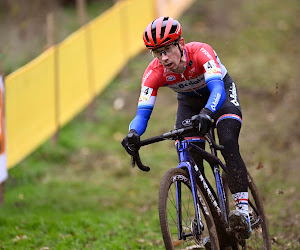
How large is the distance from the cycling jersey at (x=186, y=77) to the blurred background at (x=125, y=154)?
5.21 feet

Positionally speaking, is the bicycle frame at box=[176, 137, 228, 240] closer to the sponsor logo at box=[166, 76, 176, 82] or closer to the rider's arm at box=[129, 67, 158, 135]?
the rider's arm at box=[129, 67, 158, 135]

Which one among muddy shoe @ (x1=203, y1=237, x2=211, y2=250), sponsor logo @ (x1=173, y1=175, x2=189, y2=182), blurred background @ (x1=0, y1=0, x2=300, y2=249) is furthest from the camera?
blurred background @ (x1=0, y1=0, x2=300, y2=249)

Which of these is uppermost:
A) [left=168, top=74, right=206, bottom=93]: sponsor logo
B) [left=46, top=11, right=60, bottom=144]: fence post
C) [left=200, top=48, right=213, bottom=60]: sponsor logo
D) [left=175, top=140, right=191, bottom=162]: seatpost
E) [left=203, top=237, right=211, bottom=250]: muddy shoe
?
[left=46, top=11, right=60, bottom=144]: fence post

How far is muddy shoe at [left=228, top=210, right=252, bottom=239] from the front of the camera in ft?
16.9

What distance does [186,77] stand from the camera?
5375 mm

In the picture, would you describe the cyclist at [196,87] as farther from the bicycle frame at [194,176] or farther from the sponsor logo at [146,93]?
the bicycle frame at [194,176]

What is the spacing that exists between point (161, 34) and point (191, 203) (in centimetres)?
177

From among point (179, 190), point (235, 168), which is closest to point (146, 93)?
point (179, 190)

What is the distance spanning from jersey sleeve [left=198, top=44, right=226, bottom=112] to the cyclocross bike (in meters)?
0.39

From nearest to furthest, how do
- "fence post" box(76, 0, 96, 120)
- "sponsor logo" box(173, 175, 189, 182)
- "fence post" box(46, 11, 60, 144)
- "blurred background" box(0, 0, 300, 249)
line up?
"sponsor logo" box(173, 175, 189, 182), "blurred background" box(0, 0, 300, 249), "fence post" box(46, 11, 60, 144), "fence post" box(76, 0, 96, 120)

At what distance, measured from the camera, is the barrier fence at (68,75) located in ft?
30.4

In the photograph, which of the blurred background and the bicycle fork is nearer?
the bicycle fork

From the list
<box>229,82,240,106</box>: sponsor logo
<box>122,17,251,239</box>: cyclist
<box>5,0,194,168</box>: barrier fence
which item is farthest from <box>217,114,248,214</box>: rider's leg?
<box>5,0,194,168</box>: barrier fence

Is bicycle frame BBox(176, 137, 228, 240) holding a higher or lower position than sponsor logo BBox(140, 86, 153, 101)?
lower
